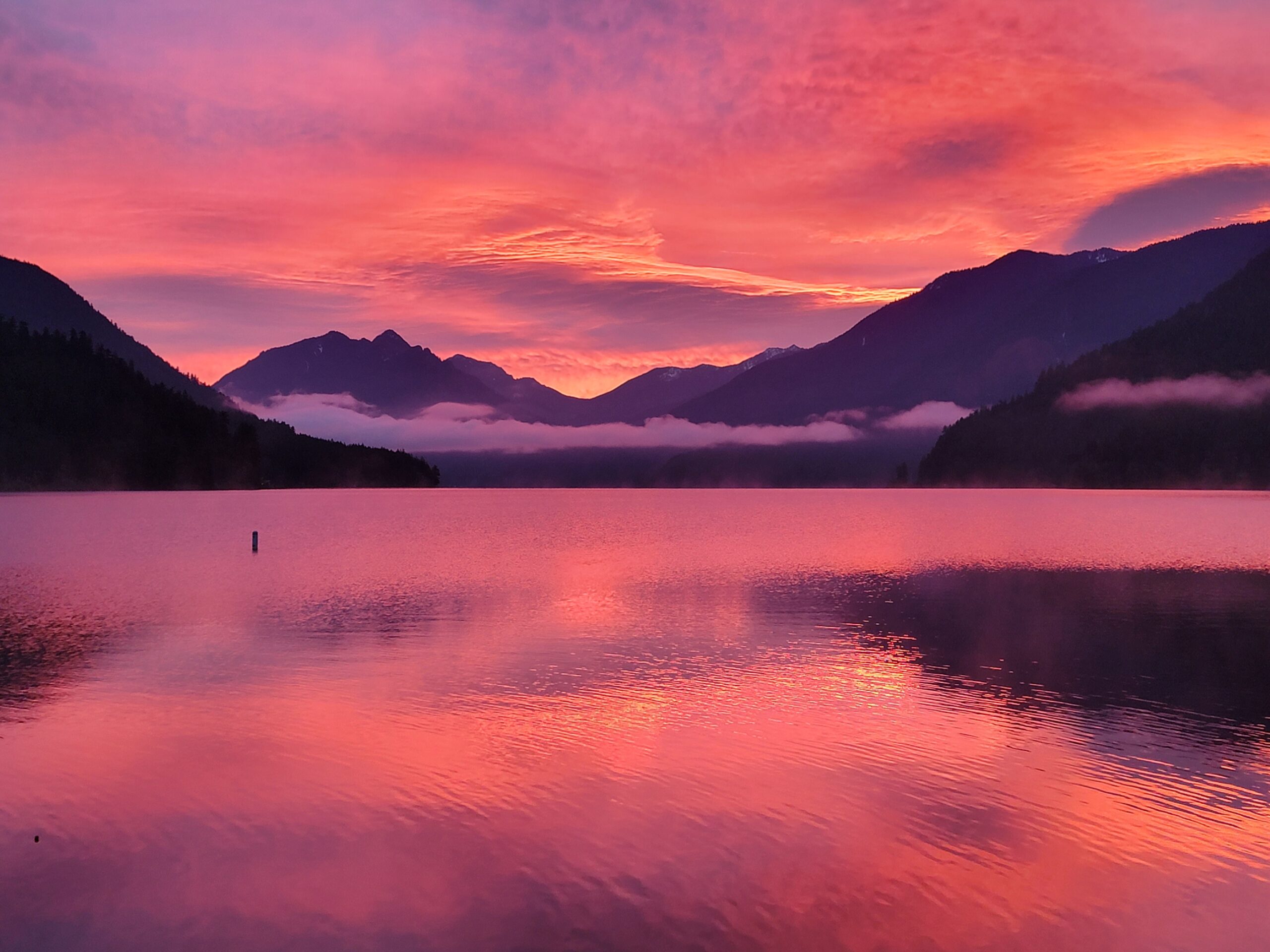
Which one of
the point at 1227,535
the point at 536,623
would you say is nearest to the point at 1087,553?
the point at 1227,535

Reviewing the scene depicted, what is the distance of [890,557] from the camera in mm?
97750

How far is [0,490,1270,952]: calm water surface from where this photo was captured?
1675 cm

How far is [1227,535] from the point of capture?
122312 mm

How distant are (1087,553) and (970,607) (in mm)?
48782

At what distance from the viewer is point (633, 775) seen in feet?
80.8

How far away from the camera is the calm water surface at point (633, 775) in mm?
16750

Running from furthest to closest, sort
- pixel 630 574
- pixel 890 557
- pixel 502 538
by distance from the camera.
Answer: pixel 502 538, pixel 890 557, pixel 630 574

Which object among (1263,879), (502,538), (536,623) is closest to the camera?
(1263,879)

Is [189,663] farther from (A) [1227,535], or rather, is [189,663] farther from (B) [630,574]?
(A) [1227,535]

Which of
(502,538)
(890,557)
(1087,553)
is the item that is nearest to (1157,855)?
(890,557)

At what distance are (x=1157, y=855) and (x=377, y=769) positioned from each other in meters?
17.8

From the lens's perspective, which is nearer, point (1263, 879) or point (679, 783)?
point (1263, 879)

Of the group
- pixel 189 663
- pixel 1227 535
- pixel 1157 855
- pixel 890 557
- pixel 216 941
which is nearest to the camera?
pixel 216 941

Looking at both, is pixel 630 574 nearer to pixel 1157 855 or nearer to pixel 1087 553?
pixel 1087 553
